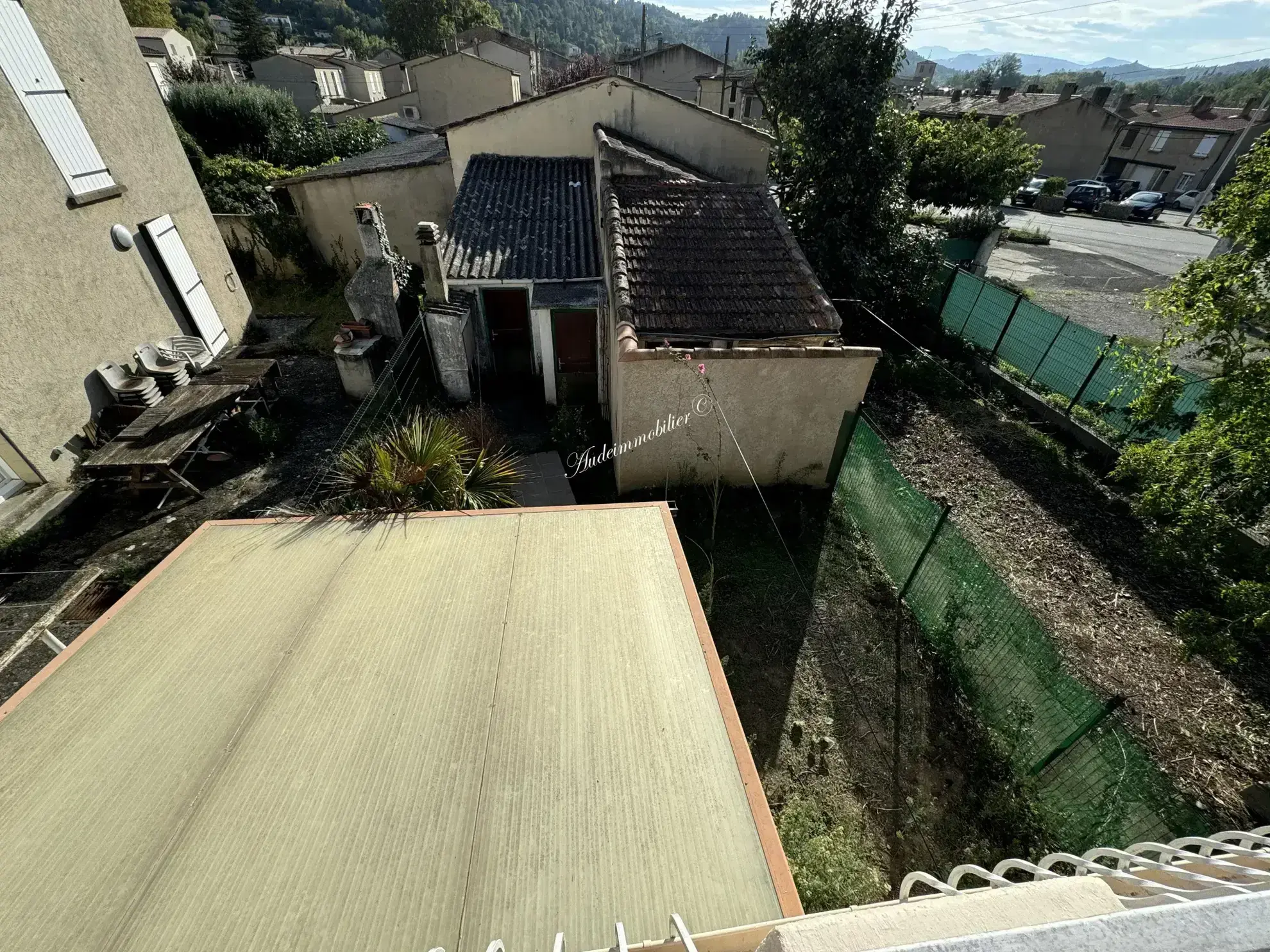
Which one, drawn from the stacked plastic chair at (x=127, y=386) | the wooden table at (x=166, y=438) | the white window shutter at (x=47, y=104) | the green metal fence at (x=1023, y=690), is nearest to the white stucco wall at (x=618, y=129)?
the white window shutter at (x=47, y=104)

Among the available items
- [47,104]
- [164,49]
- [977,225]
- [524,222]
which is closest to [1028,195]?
[977,225]

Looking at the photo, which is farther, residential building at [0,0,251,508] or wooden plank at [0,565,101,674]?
residential building at [0,0,251,508]

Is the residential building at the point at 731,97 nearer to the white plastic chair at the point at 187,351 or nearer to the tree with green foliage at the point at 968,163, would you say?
the tree with green foliage at the point at 968,163

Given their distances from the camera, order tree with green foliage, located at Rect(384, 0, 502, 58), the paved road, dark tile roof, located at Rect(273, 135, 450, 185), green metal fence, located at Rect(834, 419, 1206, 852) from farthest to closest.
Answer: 1. tree with green foliage, located at Rect(384, 0, 502, 58)
2. the paved road
3. dark tile roof, located at Rect(273, 135, 450, 185)
4. green metal fence, located at Rect(834, 419, 1206, 852)

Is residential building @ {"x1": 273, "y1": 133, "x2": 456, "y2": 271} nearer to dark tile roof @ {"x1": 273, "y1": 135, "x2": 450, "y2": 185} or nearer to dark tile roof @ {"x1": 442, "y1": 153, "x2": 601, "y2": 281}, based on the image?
dark tile roof @ {"x1": 273, "y1": 135, "x2": 450, "y2": 185}

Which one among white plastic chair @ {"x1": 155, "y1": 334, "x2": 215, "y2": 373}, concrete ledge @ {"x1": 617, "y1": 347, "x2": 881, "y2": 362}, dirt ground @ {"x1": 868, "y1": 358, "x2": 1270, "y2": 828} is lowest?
dirt ground @ {"x1": 868, "y1": 358, "x2": 1270, "y2": 828}

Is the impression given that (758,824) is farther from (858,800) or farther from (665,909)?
(858,800)

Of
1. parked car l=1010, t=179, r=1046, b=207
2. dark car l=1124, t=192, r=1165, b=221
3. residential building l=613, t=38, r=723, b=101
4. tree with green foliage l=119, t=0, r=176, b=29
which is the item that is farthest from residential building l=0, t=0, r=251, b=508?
tree with green foliage l=119, t=0, r=176, b=29

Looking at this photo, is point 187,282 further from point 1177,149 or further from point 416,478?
point 1177,149
